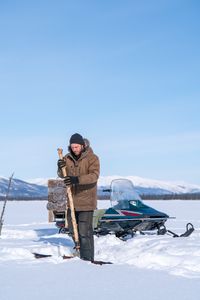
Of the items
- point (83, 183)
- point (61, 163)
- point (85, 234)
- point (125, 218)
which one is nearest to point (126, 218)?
point (125, 218)

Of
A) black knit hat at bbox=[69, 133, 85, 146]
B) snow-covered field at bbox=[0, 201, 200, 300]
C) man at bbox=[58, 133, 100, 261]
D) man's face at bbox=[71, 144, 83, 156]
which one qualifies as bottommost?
snow-covered field at bbox=[0, 201, 200, 300]

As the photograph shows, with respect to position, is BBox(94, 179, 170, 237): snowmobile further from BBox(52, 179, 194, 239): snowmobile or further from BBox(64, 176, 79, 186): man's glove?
BBox(64, 176, 79, 186): man's glove

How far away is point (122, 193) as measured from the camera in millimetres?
10047

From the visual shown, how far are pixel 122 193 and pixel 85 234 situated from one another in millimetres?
4355

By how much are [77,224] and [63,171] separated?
0.73 meters

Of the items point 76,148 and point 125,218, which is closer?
point 76,148

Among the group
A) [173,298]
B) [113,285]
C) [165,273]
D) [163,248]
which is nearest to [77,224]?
[163,248]

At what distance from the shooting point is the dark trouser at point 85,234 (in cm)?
567

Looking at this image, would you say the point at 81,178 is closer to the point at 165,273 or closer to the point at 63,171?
the point at 63,171

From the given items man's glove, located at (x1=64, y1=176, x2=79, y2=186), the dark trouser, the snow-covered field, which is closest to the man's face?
man's glove, located at (x1=64, y1=176, x2=79, y2=186)

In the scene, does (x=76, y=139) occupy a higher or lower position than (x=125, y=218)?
higher

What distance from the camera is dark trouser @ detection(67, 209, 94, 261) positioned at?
18.6ft

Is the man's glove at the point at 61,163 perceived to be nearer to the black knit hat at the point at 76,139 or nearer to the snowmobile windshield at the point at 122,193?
the black knit hat at the point at 76,139

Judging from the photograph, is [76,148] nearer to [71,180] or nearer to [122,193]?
[71,180]
